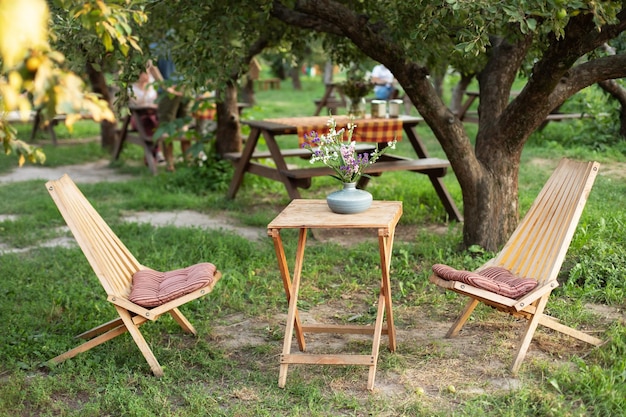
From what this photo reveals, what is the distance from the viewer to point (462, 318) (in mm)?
4652

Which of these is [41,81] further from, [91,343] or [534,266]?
[534,266]

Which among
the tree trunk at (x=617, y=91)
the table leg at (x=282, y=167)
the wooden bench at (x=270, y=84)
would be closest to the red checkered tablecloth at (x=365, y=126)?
the table leg at (x=282, y=167)

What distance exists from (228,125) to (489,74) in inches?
158

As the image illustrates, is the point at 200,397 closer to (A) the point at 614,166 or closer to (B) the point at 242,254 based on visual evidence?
(B) the point at 242,254

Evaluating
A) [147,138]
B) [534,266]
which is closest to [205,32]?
[534,266]

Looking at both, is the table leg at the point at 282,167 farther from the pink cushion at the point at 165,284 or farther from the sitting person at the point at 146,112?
the sitting person at the point at 146,112

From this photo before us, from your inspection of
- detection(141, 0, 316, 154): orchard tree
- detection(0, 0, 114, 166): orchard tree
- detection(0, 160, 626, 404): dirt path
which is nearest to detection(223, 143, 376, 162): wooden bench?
detection(141, 0, 316, 154): orchard tree

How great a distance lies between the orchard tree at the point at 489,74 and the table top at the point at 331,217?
1.29 m

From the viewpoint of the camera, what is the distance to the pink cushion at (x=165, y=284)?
4297 millimetres

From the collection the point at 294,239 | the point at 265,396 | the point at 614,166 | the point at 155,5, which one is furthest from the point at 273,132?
the point at 614,166

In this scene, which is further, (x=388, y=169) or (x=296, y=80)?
(x=296, y=80)

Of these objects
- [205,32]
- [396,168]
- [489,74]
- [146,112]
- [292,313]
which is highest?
[205,32]

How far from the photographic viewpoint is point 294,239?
22.9 ft

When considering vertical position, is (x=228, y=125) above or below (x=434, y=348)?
above
